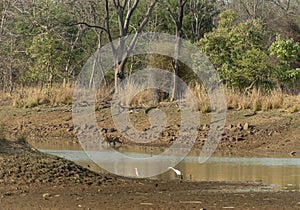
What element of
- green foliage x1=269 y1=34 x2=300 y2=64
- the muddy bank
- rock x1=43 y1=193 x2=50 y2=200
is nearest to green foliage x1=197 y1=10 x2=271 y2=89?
green foliage x1=269 y1=34 x2=300 y2=64

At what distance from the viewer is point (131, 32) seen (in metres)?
37.4

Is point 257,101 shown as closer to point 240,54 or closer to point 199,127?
point 199,127

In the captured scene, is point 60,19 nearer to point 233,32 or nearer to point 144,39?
point 144,39

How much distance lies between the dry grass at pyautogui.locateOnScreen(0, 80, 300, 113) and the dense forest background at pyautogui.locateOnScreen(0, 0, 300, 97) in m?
1.67

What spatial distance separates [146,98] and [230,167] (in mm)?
11056

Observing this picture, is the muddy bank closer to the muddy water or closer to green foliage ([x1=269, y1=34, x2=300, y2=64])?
the muddy water

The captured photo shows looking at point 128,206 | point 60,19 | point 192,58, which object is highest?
point 60,19

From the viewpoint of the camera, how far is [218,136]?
2119cm

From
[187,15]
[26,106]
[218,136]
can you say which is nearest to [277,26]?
[187,15]

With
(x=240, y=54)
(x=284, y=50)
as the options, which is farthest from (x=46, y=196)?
(x=240, y=54)

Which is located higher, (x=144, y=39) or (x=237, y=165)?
(x=144, y=39)

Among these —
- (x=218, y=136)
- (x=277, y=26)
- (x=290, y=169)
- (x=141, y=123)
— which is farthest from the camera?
(x=277, y=26)

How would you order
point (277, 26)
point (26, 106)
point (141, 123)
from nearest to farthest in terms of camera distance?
point (141, 123)
point (26, 106)
point (277, 26)

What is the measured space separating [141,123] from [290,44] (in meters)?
7.45
